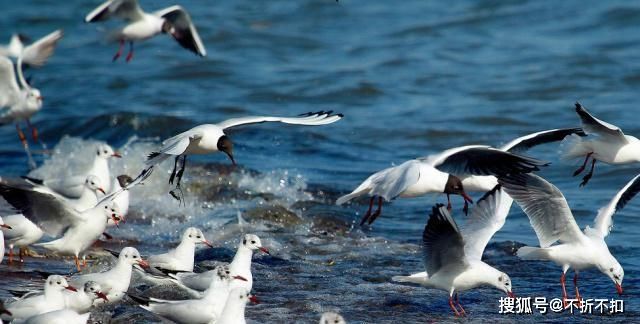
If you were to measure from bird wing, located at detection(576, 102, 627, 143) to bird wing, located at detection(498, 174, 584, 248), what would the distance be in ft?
2.60

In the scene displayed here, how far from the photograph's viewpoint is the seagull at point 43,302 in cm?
706

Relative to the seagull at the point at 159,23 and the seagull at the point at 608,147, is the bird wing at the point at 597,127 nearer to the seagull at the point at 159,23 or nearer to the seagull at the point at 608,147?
the seagull at the point at 608,147

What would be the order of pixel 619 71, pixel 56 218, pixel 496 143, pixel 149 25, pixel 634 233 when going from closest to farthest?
pixel 56 218
pixel 634 233
pixel 149 25
pixel 496 143
pixel 619 71

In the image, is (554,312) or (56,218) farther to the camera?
(56,218)

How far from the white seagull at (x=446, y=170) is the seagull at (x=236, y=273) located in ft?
2.47

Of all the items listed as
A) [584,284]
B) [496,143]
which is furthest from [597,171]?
[584,284]

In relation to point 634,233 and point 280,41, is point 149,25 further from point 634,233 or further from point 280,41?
point 280,41

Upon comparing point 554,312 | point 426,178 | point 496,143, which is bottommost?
point 496,143

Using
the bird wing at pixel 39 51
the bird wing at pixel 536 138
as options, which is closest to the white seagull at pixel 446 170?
the bird wing at pixel 536 138

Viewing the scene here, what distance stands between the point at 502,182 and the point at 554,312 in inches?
44.4

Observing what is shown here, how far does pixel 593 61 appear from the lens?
21641 millimetres

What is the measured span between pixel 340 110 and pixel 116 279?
12.2 meters

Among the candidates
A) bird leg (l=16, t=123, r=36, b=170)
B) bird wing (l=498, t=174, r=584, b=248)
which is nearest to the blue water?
bird leg (l=16, t=123, r=36, b=170)

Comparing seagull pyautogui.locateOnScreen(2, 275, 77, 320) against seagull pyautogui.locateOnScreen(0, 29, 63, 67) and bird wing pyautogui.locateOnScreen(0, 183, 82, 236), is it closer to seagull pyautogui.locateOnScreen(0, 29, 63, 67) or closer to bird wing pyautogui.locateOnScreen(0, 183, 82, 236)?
bird wing pyautogui.locateOnScreen(0, 183, 82, 236)
